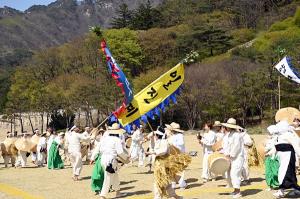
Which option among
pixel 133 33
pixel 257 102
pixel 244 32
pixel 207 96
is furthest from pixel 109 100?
pixel 244 32

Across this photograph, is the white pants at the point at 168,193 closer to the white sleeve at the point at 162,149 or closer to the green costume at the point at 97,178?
the white sleeve at the point at 162,149

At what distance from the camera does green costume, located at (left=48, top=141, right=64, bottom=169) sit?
64.5 ft

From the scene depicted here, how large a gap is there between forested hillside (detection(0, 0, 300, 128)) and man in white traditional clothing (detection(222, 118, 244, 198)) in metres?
25.2

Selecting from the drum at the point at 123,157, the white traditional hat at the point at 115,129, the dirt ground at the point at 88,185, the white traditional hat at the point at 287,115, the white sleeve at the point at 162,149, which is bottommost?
the dirt ground at the point at 88,185

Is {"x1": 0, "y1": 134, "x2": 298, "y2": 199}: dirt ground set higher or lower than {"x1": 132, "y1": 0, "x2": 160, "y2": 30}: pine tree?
lower

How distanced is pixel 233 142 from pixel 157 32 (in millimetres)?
64093

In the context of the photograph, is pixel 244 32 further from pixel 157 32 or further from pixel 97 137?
pixel 97 137

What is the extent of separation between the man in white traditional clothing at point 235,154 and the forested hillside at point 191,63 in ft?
82.7

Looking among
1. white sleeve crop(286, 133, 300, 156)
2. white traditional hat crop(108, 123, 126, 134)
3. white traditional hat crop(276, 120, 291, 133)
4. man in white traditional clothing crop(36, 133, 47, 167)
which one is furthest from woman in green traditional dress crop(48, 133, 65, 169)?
white sleeve crop(286, 133, 300, 156)

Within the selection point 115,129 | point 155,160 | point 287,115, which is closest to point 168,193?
point 155,160

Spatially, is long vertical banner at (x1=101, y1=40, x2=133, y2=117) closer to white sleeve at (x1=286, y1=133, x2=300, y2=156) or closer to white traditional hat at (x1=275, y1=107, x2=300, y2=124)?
white traditional hat at (x1=275, y1=107, x2=300, y2=124)

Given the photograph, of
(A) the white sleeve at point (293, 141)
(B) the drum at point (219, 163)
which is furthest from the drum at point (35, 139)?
(A) the white sleeve at point (293, 141)

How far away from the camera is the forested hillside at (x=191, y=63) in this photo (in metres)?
45.8

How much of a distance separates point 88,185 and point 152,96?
156 inches
